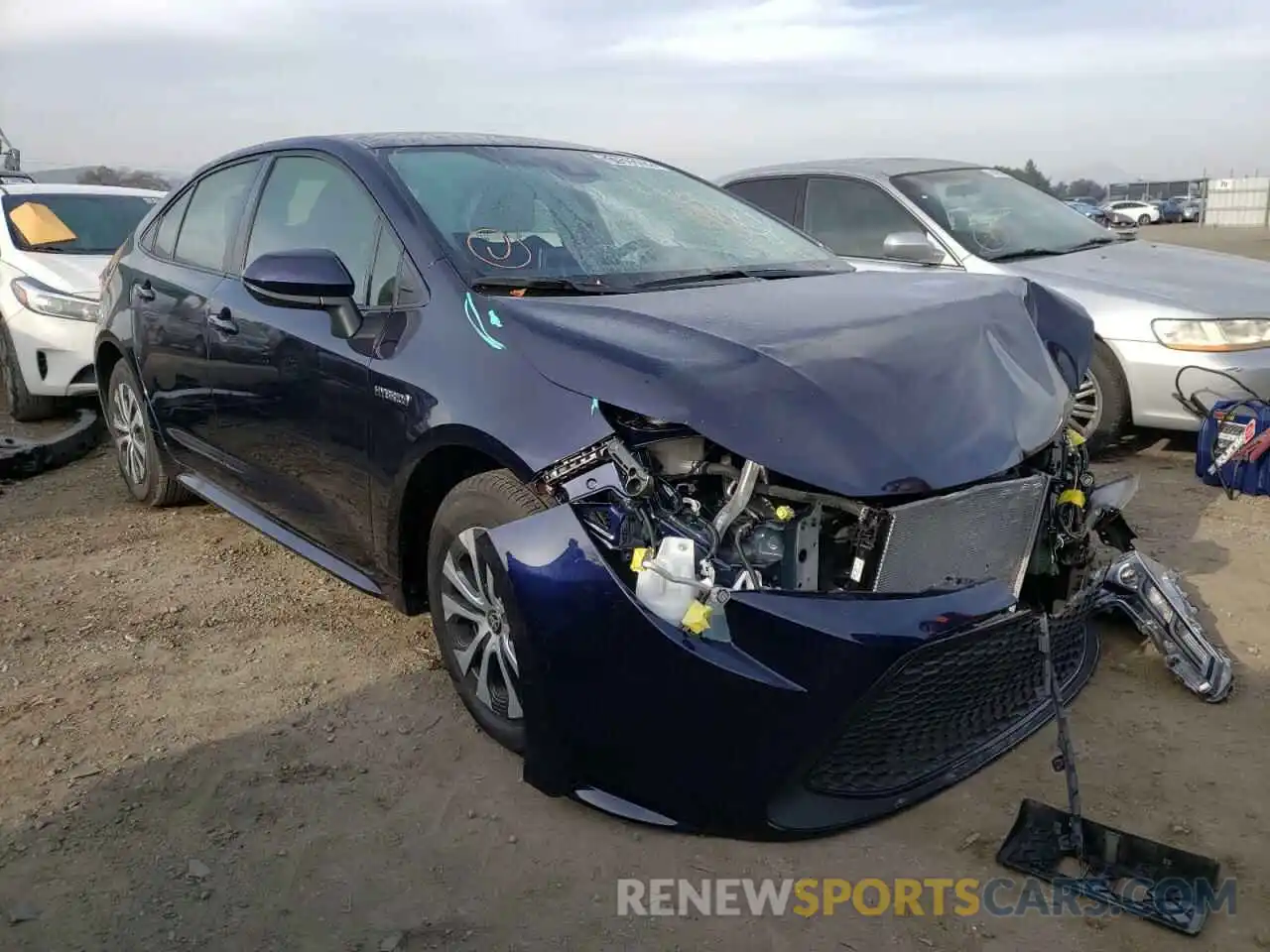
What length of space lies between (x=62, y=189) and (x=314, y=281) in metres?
6.22

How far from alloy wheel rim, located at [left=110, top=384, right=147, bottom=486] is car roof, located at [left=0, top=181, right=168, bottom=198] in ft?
10.5

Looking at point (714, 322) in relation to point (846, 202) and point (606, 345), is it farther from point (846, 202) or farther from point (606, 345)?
point (846, 202)

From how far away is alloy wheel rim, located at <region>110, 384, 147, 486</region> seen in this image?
4953mm

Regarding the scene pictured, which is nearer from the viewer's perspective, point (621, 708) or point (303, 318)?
point (621, 708)

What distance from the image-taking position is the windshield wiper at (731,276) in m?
3.10

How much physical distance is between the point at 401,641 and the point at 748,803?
162cm

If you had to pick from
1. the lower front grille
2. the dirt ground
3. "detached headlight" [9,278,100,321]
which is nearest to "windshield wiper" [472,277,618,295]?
the lower front grille

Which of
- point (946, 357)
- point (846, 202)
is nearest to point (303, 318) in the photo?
point (946, 357)

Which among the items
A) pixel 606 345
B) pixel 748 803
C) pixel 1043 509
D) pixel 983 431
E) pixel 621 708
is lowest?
pixel 748 803

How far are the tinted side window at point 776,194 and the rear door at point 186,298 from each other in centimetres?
334

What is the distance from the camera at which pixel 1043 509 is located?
9.05ft

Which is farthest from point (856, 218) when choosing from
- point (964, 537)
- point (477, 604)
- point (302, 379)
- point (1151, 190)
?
point (1151, 190)

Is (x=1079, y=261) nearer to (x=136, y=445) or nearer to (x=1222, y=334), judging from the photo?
(x=1222, y=334)

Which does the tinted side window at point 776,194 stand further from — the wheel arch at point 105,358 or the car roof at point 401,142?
the wheel arch at point 105,358
